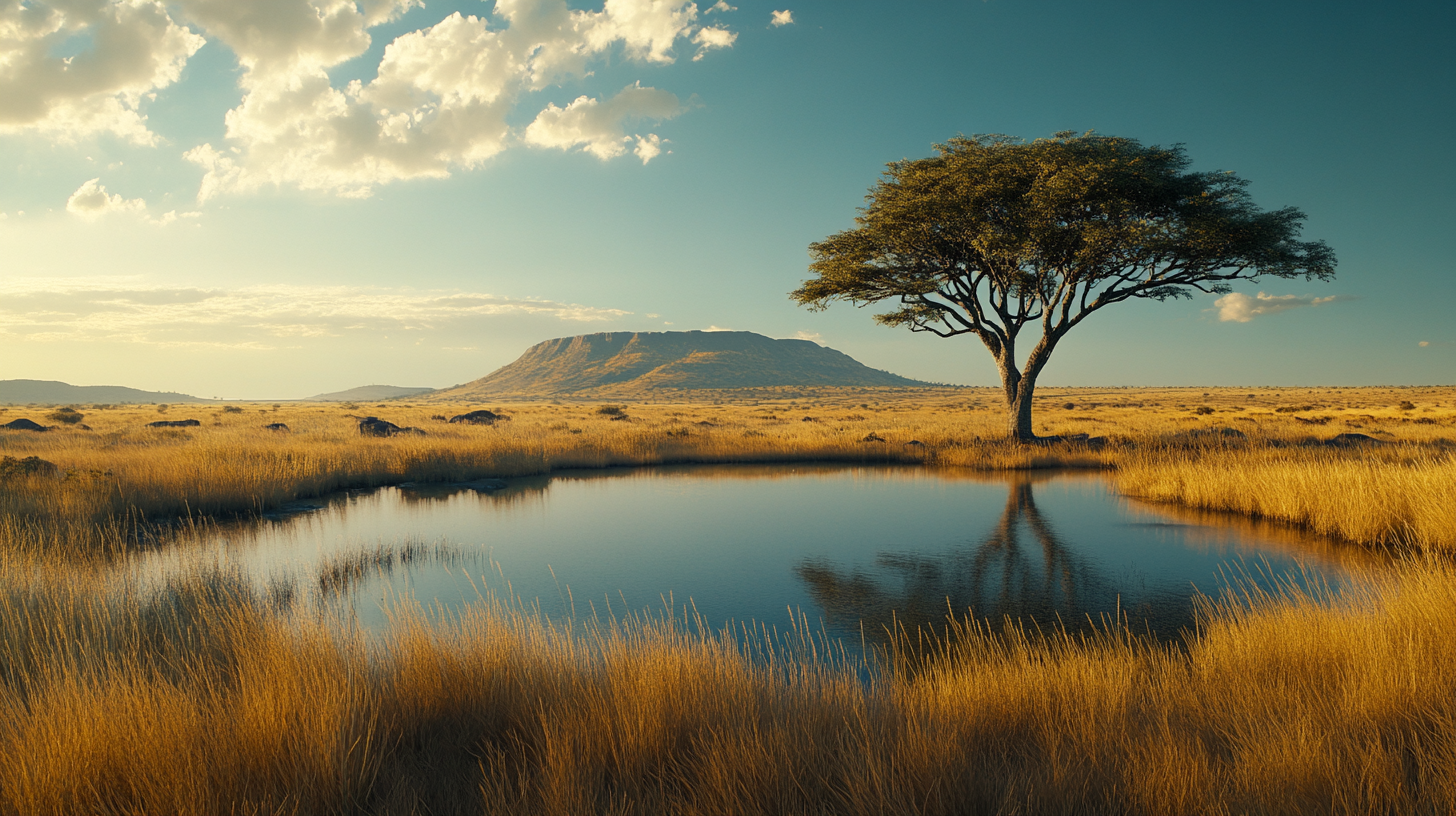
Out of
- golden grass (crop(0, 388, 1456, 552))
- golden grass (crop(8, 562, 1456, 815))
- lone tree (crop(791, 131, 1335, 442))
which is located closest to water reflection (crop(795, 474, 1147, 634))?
golden grass (crop(8, 562, 1456, 815))

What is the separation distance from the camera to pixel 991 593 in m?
7.83

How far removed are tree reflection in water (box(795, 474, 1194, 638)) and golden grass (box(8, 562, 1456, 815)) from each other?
1974 mm

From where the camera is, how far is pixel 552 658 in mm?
4434

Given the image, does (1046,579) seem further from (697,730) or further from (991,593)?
(697,730)

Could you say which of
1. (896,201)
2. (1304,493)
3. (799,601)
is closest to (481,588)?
(799,601)

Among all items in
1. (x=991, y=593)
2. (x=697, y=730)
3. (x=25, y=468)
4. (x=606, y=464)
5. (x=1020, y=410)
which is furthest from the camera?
(x=1020, y=410)

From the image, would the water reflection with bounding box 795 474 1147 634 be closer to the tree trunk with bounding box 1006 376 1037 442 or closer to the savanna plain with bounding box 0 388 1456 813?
the savanna plain with bounding box 0 388 1456 813

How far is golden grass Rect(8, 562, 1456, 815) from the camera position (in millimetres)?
2877

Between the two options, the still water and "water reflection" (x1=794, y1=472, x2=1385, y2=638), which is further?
the still water

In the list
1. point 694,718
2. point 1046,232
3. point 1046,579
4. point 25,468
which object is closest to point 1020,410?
point 1046,232

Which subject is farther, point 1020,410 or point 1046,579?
point 1020,410

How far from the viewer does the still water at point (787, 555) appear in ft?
24.4

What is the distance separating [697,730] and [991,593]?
5338 mm

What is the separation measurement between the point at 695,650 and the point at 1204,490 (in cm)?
1317
